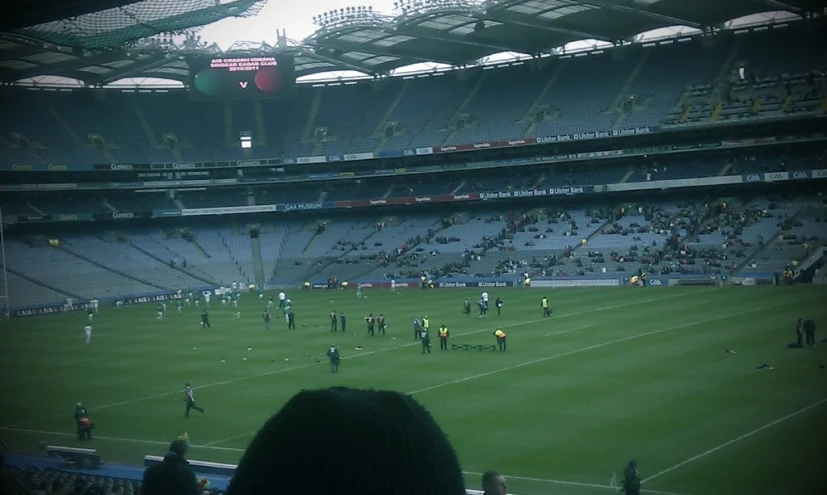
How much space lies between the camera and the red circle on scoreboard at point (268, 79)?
77312 millimetres

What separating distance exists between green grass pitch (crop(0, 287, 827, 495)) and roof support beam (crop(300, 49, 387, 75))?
1335 inches

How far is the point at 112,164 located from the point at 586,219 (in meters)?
43.8

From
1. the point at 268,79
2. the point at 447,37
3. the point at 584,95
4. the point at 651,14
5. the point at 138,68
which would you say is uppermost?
the point at 447,37

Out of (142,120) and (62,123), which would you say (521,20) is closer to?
(142,120)

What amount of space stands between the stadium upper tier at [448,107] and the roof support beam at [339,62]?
556 cm

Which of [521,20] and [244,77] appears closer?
[521,20]

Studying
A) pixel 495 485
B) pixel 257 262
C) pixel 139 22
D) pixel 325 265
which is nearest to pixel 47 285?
pixel 257 262

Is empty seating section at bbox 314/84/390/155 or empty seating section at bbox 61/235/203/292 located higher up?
empty seating section at bbox 314/84/390/155

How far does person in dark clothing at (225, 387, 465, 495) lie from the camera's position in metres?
1.83

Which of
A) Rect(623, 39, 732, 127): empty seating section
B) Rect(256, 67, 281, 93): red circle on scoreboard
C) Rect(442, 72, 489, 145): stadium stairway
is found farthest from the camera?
Rect(442, 72, 489, 145): stadium stairway

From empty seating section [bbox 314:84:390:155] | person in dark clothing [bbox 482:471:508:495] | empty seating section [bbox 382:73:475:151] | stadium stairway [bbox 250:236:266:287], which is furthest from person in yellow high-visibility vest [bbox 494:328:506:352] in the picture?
empty seating section [bbox 314:84:390:155]

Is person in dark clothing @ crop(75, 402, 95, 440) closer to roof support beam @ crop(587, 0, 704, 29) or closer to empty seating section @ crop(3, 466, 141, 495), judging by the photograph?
empty seating section @ crop(3, 466, 141, 495)

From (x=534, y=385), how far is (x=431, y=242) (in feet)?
168

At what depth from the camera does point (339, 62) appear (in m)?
78.1
